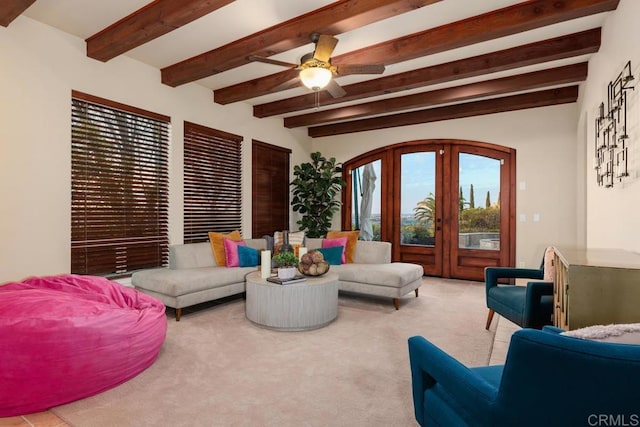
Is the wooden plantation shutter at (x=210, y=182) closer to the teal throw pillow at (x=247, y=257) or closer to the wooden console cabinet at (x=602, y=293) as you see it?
the teal throw pillow at (x=247, y=257)

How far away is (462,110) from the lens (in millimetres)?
5660

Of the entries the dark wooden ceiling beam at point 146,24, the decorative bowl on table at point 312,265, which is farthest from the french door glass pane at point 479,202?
the dark wooden ceiling beam at point 146,24

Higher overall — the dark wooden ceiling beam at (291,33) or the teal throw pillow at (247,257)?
the dark wooden ceiling beam at (291,33)

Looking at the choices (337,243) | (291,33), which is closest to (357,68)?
(291,33)

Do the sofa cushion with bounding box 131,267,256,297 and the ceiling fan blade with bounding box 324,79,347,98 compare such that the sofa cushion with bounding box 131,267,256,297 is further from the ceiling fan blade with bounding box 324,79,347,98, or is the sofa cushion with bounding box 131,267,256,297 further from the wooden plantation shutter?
the ceiling fan blade with bounding box 324,79,347,98

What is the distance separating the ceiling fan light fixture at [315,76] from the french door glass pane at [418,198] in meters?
3.43

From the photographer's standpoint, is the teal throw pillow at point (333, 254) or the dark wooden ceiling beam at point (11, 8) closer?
the dark wooden ceiling beam at point (11, 8)

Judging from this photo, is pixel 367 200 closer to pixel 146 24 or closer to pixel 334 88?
pixel 334 88

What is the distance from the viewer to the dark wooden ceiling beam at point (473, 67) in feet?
11.6

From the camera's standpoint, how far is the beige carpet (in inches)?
75.9

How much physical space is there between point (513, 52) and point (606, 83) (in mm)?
1034

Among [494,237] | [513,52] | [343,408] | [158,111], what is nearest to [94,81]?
[158,111]

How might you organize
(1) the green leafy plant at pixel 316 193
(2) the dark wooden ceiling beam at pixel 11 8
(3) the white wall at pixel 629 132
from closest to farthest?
(3) the white wall at pixel 629 132 < (2) the dark wooden ceiling beam at pixel 11 8 < (1) the green leafy plant at pixel 316 193

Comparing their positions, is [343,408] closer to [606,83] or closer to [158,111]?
[606,83]
